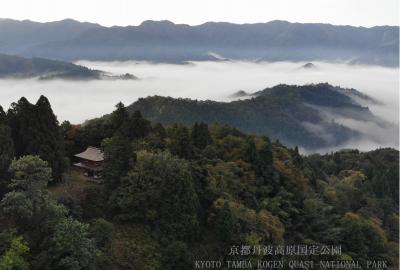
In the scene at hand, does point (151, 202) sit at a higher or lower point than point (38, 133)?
lower

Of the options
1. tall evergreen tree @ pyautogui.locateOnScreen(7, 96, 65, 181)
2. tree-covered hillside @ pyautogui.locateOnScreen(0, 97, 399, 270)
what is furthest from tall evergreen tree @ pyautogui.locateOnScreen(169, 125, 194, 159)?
tall evergreen tree @ pyautogui.locateOnScreen(7, 96, 65, 181)

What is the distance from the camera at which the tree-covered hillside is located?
26.6m

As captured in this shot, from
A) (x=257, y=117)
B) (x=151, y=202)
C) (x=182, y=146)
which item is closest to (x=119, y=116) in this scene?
(x=182, y=146)

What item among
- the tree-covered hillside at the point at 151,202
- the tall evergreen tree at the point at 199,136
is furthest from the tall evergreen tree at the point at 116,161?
the tall evergreen tree at the point at 199,136

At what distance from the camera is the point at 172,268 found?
29.8 m

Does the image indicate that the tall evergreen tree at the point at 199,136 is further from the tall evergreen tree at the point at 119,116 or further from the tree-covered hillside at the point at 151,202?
the tall evergreen tree at the point at 119,116

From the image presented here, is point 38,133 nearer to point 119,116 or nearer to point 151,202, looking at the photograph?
point 119,116

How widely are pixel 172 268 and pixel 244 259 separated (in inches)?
241

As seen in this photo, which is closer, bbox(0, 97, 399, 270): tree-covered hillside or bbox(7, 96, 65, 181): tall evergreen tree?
bbox(0, 97, 399, 270): tree-covered hillside

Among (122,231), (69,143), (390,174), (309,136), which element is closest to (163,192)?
(122,231)

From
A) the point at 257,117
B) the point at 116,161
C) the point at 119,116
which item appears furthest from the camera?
the point at 257,117

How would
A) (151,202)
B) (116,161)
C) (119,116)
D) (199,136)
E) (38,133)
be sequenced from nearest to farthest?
(151,202) < (116,161) < (38,133) < (199,136) < (119,116)

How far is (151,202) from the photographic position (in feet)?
108

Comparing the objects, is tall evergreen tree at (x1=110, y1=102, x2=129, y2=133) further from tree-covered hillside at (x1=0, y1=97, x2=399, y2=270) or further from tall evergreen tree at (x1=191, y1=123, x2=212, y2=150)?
tall evergreen tree at (x1=191, y1=123, x2=212, y2=150)
